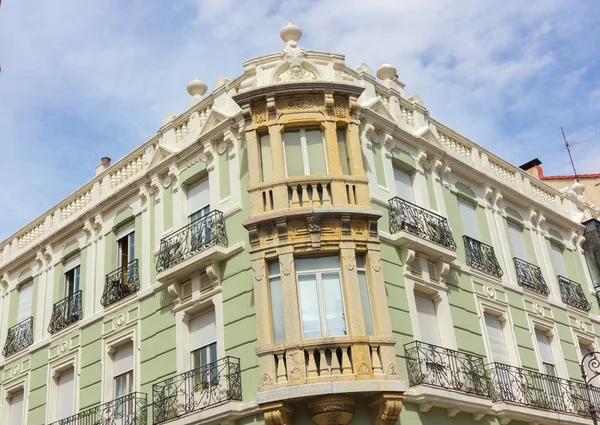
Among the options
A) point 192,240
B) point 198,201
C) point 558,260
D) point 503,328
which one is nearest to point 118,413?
point 192,240

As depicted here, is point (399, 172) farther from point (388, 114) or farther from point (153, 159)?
point (153, 159)

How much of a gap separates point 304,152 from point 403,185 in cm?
321

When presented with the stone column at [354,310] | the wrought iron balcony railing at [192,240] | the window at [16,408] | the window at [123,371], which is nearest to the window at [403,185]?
the stone column at [354,310]

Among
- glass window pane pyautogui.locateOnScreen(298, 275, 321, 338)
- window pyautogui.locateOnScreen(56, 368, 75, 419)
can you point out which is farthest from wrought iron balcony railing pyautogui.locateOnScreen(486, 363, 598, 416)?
window pyautogui.locateOnScreen(56, 368, 75, 419)

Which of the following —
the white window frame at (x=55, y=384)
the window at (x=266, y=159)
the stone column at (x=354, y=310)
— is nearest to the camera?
the stone column at (x=354, y=310)

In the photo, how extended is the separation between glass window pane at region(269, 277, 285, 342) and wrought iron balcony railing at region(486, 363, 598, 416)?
5451mm

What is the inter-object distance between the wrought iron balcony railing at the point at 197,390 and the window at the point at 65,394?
12.9ft

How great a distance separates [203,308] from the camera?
56.7 feet

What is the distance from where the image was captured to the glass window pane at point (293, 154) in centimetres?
1684

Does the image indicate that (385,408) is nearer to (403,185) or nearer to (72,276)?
(403,185)

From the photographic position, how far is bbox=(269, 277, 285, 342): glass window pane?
15.2 meters

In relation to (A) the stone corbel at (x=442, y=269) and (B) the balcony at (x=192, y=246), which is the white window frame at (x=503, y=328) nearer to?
(A) the stone corbel at (x=442, y=269)

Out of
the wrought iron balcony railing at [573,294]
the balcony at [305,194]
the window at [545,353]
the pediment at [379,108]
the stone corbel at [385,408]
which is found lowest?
the stone corbel at [385,408]

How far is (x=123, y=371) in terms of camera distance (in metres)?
18.9
